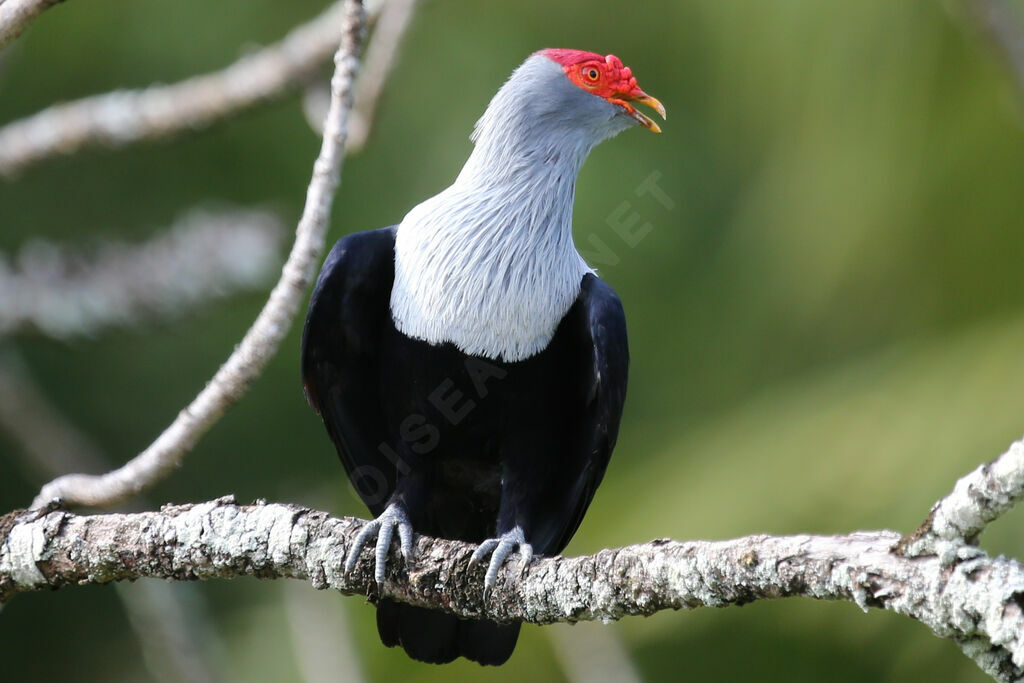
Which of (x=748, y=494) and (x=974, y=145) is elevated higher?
(x=974, y=145)

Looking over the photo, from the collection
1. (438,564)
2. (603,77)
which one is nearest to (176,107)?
(603,77)

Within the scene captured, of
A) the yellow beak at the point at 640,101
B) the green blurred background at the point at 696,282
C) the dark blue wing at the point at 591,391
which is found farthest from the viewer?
the green blurred background at the point at 696,282

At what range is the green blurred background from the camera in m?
6.08

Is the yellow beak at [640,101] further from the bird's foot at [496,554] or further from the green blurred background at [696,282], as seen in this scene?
the bird's foot at [496,554]

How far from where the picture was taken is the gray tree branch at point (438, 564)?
2.18 m

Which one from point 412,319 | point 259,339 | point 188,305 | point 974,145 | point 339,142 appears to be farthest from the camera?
point 974,145

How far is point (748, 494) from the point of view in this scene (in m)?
6.38

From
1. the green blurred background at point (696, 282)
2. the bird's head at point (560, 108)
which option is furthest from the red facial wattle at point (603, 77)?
A: the green blurred background at point (696, 282)

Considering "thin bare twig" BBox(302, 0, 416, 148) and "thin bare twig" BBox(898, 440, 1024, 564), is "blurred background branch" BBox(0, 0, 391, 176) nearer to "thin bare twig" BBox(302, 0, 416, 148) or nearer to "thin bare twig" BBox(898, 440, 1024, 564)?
"thin bare twig" BBox(302, 0, 416, 148)

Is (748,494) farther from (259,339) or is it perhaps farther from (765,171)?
(259,339)

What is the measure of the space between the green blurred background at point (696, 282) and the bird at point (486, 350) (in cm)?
152

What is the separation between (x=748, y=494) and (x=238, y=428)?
166 inches

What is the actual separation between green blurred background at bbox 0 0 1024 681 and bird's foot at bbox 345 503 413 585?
7.36ft

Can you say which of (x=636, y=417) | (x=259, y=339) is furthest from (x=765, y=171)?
(x=259, y=339)
